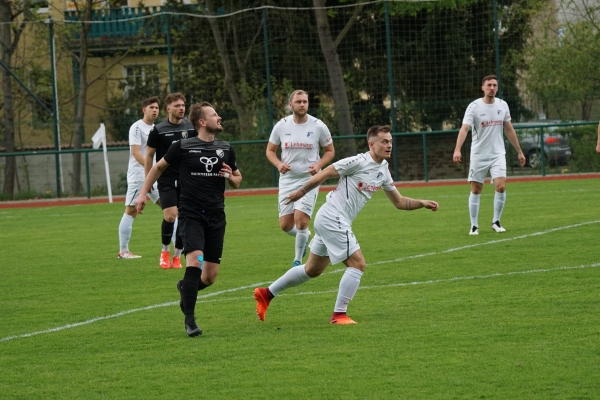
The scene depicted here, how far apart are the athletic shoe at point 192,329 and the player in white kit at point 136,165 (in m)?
5.41

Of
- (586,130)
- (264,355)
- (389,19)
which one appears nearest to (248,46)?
(389,19)

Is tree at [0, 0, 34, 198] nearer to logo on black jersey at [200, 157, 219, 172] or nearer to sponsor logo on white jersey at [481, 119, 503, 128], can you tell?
sponsor logo on white jersey at [481, 119, 503, 128]

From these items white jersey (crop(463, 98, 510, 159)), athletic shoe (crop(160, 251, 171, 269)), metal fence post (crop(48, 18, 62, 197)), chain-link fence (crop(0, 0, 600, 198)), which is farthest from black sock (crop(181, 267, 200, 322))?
metal fence post (crop(48, 18, 62, 197))

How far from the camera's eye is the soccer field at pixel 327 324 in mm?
6262

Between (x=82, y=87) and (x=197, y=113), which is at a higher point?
(x=82, y=87)

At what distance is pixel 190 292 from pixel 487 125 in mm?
7899

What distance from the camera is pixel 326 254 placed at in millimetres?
8438

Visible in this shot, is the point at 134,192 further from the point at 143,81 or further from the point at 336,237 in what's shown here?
the point at 143,81

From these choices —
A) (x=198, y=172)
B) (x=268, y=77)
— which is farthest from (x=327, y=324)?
(x=268, y=77)

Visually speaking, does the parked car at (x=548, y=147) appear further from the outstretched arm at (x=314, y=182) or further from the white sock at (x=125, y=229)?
the outstretched arm at (x=314, y=182)

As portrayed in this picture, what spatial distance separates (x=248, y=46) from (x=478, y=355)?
87.2 feet

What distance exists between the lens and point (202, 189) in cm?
837

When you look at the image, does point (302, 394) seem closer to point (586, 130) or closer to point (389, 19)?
point (586, 130)

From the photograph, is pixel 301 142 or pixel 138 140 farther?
pixel 138 140
